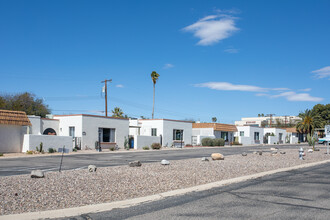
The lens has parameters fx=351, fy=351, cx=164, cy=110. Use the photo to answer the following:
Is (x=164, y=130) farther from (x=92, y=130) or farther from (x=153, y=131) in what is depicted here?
(x=92, y=130)

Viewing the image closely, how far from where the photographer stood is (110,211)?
7867 millimetres

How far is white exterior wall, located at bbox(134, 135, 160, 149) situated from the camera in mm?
41062

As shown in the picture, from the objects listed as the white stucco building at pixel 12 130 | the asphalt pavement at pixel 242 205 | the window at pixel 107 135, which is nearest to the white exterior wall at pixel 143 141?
the window at pixel 107 135

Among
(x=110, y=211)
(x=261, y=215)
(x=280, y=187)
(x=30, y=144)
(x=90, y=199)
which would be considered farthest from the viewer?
(x=30, y=144)

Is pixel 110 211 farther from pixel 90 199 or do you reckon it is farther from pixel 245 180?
pixel 245 180

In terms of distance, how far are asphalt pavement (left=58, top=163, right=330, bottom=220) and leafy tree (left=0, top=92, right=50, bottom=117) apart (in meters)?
45.4

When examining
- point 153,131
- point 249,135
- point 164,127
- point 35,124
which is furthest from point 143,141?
point 249,135

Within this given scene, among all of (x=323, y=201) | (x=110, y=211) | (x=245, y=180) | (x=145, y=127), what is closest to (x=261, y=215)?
(x=323, y=201)

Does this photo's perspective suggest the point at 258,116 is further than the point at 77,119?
Yes

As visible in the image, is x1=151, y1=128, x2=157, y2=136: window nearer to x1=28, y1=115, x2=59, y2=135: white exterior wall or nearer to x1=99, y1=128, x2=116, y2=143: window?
x1=99, y1=128, x2=116, y2=143: window

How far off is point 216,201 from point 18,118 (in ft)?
85.3

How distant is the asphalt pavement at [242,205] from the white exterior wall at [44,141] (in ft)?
77.1

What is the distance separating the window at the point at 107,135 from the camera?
3881cm

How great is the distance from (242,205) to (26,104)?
163 feet
